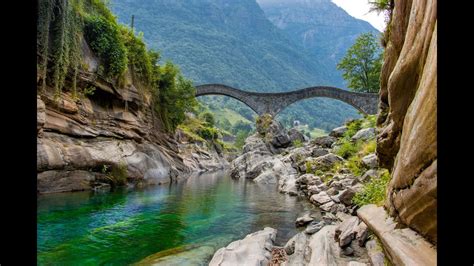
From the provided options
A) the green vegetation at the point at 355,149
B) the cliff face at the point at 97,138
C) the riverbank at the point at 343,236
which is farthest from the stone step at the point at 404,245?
the cliff face at the point at 97,138

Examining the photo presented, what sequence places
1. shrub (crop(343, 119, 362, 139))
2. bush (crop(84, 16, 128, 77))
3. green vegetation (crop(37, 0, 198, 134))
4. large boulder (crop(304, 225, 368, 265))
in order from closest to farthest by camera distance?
large boulder (crop(304, 225, 368, 265))
green vegetation (crop(37, 0, 198, 134))
bush (crop(84, 16, 128, 77))
shrub (crop(343, 119, 362, 139))

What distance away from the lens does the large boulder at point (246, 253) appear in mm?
6953

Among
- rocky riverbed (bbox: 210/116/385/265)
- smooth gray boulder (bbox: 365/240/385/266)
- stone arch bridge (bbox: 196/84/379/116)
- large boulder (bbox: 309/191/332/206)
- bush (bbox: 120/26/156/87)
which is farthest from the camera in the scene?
stone arch bridge (bbox: 196/84/379/116)

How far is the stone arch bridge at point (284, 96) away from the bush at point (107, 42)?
1472 inches

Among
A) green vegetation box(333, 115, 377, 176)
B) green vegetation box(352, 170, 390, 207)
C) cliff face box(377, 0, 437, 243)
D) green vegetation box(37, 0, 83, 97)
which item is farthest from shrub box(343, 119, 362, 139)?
cliff face box(377, 0, 437, 243)

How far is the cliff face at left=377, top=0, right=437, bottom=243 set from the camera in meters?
3.61

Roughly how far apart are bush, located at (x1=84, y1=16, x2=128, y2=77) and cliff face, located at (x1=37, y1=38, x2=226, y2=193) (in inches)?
31.1

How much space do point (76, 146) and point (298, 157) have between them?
64.8 feet

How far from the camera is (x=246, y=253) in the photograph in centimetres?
747

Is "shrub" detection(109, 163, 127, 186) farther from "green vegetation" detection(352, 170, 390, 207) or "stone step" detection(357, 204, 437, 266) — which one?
"stone step" detection(357, 204, 437, 266)

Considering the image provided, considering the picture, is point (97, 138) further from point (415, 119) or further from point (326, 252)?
point (415, 119)

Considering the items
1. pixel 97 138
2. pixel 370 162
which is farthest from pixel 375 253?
pixel 97 138
